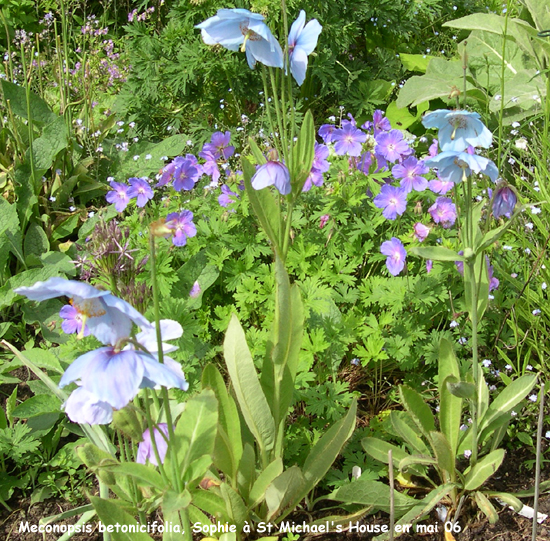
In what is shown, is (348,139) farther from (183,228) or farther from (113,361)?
(113,361)

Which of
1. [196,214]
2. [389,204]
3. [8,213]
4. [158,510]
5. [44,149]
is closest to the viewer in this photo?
[158,510]

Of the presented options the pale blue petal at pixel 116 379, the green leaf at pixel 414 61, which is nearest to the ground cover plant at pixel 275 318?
the pale blue petal at pixel 116 379

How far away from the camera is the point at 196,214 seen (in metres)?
2.24

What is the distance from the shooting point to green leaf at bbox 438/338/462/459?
1497mm

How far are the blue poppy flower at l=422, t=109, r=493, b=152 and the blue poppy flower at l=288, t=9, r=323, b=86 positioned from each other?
0.94ft

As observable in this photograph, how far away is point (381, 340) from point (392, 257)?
0.28 m

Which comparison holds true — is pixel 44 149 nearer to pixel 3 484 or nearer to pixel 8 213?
pixel 8 213

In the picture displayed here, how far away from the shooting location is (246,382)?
138 centimetres

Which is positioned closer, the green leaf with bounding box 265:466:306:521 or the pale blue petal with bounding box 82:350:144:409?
the pale blue petal with bounding box 82:350:144:409

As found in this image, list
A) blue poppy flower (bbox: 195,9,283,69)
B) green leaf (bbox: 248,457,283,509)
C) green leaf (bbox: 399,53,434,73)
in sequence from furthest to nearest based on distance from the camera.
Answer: green leaf (bbox: 399,53,434,73), green leaf (bbox: 248,457,283,509), blue poppy flower (bbox: 195,9,283,69)

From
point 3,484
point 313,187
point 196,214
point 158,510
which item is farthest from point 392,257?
point 3,484

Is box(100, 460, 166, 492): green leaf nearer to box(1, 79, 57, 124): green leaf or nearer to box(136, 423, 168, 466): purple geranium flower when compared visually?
box(136, 423, 168, 466): purple geranium flower

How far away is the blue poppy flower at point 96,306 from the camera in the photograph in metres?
0.80

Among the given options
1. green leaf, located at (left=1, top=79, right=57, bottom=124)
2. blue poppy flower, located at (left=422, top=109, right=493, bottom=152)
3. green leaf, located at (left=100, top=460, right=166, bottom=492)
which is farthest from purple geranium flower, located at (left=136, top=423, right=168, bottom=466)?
green leaf, located at (left=1, top=79, right=57, bottom=124)
